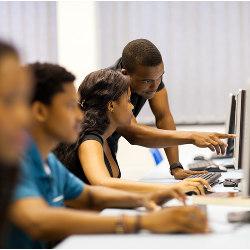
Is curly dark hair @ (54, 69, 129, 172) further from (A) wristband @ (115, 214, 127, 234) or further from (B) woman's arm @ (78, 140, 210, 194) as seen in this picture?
(A) wristband @ (115, 214, 127, 234)

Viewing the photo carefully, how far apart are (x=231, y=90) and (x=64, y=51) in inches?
65.2

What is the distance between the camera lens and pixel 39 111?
1.09 m

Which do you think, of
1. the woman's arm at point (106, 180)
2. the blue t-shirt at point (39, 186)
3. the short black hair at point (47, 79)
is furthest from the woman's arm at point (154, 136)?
the short black hair at point (47, 79)

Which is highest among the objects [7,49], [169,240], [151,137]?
[7,49]

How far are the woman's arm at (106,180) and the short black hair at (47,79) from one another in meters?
0.50

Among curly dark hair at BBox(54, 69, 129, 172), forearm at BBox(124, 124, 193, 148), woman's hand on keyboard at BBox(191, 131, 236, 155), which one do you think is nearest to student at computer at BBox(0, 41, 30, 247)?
curly dark hair at BBox(54, 69, 129, 172)

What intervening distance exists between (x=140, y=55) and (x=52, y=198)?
48.3 inches

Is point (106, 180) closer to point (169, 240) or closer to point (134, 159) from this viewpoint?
point (169, 240)

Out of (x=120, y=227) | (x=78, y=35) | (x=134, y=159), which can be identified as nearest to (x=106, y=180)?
(x=120, y=227)

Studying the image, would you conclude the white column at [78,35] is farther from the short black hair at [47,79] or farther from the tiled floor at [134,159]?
the short black hair at [47,79]

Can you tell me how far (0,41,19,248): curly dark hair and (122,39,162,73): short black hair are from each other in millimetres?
1544

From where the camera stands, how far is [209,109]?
4434mm

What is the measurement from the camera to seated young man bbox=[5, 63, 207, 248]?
0.96 m

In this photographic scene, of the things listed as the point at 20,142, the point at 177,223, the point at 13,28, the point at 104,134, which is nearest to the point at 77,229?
the point at 177,223
